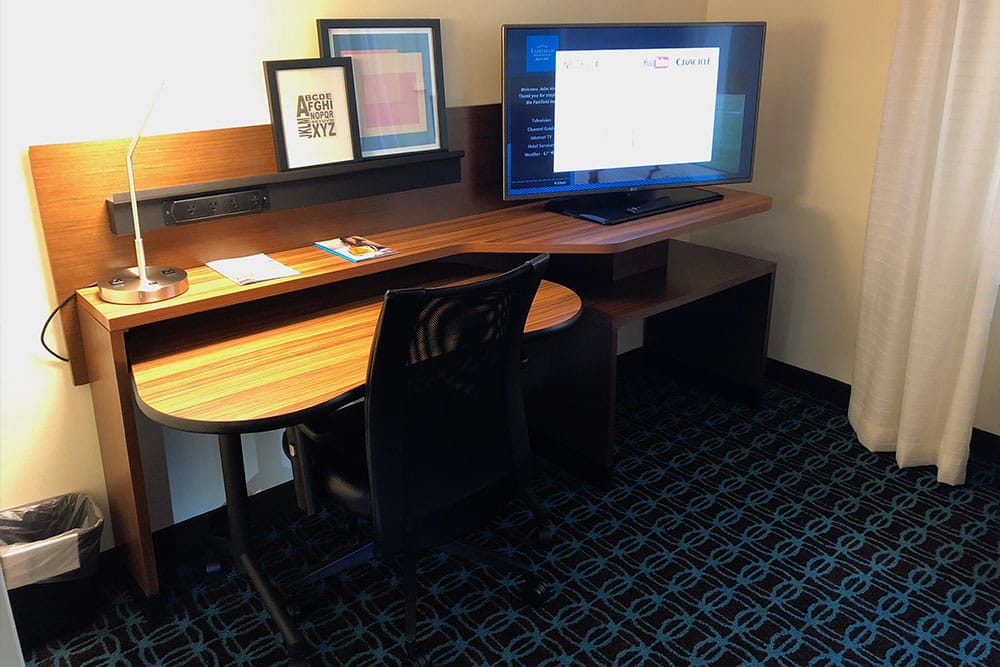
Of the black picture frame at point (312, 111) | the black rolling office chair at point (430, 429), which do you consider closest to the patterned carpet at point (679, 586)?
the black rolling office chair at point (430, 429)

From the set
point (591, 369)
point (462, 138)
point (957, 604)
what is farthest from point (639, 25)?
point (957, 604)

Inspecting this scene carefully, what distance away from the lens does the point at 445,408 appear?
1.80m

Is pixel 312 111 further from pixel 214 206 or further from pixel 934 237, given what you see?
pixel 934 237

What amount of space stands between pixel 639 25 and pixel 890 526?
1648 millimetres

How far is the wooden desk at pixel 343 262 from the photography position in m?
1.93

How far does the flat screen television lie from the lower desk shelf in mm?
246

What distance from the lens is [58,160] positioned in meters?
1.89

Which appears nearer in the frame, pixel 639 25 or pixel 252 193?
pixel 252 193

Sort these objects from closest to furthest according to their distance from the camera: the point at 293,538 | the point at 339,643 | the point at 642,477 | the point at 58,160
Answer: the point at 58,160 → the point at 339,643 → the point at 293,538 → the point at 642,477

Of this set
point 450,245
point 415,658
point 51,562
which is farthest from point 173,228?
point 415,658

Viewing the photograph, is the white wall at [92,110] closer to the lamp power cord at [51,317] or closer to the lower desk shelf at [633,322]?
the lamp power cord at [51,317]

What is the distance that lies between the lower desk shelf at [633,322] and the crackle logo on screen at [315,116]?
785mm

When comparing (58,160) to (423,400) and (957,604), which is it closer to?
(423,400)

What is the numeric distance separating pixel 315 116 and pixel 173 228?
458 millimetres
